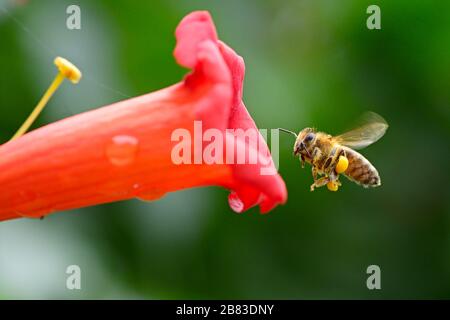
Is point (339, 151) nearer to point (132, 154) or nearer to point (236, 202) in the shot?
point (236, 202)

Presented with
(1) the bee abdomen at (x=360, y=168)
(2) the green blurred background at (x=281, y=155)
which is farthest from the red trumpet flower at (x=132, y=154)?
(2) the green blurred background at (x=281, y=155)

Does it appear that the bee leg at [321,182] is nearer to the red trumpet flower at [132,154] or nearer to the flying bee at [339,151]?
the flying bee at [339,151]

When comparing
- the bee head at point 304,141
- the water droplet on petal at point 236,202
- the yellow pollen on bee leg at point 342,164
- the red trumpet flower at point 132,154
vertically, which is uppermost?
the bee head at point 304,141

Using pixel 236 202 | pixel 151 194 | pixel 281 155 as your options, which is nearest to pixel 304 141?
pixel 236 202

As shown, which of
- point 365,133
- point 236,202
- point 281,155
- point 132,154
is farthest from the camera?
point 281,155

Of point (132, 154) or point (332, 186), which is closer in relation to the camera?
point (132, 154)

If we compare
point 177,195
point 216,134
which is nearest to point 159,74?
point 177,195

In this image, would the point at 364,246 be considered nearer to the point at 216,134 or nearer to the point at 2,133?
the point at 2,133
